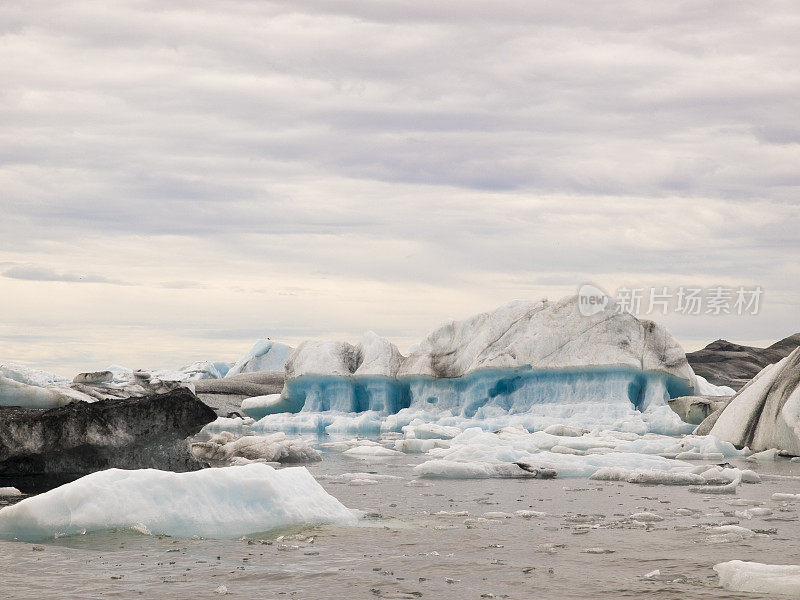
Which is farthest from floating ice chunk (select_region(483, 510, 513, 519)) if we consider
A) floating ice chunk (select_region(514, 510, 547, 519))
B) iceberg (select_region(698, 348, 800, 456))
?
iceberg (select_region(698, 348, 800, 456))

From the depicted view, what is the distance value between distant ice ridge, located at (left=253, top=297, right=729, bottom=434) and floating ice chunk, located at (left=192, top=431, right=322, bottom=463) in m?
11.5

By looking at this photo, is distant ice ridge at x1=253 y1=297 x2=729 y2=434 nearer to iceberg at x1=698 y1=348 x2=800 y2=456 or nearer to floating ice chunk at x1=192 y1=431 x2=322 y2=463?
iceberg at x1=698 y1=348 x2=800 y2=456

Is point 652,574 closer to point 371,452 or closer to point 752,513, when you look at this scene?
point 752,513

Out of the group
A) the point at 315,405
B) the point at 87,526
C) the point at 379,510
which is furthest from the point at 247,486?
the point at 315,405

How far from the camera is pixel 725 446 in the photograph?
21.1m

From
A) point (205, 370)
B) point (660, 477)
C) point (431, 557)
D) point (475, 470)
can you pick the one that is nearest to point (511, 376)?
point (475, 470)

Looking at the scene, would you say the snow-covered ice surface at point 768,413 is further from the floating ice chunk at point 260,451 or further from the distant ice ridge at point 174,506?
the distant ice ridge at point 174,506

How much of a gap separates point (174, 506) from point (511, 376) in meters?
24.1

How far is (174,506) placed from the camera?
9195 mm

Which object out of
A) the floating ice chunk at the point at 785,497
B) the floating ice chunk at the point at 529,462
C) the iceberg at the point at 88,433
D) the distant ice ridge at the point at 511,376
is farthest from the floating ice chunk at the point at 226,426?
the floating ice chunk at the point at 785,497

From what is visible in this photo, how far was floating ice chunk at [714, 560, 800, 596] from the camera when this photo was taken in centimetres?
681

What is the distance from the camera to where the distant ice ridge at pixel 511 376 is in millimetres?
30438

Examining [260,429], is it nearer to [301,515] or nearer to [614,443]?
[614,443]

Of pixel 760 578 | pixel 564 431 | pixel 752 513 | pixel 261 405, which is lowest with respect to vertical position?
pixel 261 405
